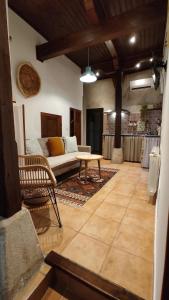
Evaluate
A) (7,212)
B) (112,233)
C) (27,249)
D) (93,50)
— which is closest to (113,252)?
(112,233)

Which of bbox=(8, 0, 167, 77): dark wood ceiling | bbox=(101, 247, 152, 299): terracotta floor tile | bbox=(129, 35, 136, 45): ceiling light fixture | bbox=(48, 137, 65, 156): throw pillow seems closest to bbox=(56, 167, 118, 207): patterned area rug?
bbox=(48, 137, 65, 156): throw pillow

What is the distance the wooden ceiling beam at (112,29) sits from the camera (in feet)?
7.57

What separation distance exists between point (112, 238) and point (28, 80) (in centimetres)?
317

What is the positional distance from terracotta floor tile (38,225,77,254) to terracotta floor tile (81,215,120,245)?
0.16m

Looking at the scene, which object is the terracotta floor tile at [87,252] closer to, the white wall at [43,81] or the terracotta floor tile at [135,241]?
the terracotta floor tile at [135,241]

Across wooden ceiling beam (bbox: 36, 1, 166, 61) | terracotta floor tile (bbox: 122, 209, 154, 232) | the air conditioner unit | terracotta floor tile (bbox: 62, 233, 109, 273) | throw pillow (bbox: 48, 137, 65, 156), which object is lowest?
terracotta floor tile (bbox: 62, 233, 109, 273)

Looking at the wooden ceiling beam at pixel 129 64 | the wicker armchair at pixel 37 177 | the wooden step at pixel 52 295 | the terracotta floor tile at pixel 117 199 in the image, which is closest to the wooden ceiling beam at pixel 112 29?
the wooden ceiling beam at pixel 129 64

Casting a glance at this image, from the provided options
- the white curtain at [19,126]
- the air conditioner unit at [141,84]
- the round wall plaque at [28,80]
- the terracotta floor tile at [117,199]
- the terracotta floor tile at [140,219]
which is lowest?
the terracotta floor tile at [140,219]

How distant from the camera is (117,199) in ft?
7.52

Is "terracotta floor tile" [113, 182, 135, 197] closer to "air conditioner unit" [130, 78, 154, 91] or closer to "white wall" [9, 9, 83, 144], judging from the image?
"white wall" [9, 9, 83, 144]

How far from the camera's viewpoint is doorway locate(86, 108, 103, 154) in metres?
5.89

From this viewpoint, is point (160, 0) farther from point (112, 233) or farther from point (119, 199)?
point (112, 233)

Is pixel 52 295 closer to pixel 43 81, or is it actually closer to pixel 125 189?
pixel 125 189

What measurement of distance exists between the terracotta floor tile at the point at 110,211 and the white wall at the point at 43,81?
2178 mm
